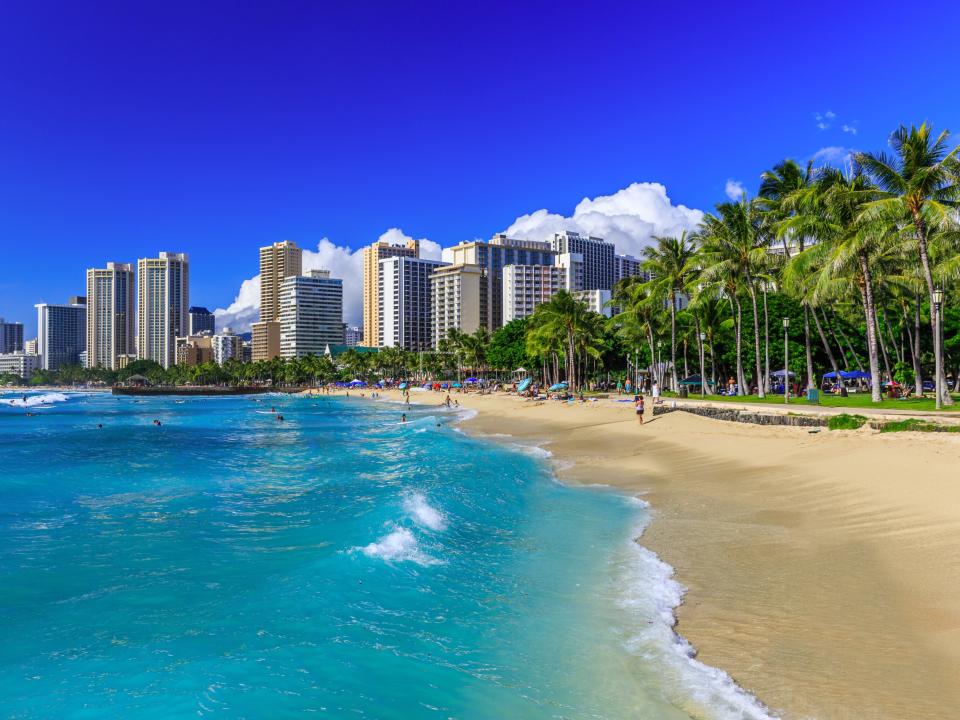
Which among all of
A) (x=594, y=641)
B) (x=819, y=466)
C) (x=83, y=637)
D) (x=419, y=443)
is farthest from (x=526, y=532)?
(x=419, y=443)

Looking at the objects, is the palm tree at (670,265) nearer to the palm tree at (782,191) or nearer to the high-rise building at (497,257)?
the palm tree at (782,191)

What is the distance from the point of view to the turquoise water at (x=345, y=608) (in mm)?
6328

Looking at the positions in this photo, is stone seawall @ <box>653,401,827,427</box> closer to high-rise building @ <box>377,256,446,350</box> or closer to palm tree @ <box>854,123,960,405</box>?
palm tree @ <box>854,123,960,405</box>

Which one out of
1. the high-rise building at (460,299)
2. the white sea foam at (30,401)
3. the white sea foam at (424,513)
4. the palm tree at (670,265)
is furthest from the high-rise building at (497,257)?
the white sea foam at (424,513)

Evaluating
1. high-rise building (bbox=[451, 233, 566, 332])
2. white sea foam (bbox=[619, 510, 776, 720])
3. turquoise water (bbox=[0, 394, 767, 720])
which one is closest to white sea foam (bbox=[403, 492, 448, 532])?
turquoise water (bbox=[0, 394, 767, 720])

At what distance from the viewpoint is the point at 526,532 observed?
12.9 metres

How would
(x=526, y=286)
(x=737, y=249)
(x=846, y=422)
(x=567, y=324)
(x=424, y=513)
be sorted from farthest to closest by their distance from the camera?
(x=526, y=286) < (x=567, y=324) < (x=737, y=249) < (x=846, y=422) < (x=424, y=513)

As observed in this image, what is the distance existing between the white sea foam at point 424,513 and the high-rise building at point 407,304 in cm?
17240

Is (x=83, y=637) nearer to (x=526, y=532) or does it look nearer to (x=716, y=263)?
(x=526, y=532)

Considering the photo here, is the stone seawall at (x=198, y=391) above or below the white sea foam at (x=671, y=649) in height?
below

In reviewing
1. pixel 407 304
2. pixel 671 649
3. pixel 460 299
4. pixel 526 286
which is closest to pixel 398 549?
pixel 671 649

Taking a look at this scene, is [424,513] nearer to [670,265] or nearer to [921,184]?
[921,184]

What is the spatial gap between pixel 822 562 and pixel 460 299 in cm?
16417

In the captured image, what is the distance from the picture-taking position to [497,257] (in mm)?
184500
